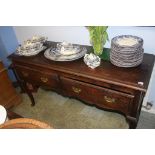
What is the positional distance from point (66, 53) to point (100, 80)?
43 centimetres

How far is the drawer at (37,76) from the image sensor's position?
4.91 feet

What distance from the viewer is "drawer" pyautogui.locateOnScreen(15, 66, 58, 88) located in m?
1.50

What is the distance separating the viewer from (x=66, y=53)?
1455 mm

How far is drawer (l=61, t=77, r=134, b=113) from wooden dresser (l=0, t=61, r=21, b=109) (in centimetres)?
79

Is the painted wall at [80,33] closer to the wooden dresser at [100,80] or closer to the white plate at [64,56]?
the wooden dresser at [100,80]

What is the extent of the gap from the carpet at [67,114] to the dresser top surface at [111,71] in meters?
0.69

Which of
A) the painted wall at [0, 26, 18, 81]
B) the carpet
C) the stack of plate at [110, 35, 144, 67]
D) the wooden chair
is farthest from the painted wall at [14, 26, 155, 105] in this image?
the wooden chair

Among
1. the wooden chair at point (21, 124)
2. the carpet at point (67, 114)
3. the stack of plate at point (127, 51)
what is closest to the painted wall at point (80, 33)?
the stack of plate at point (127, 51)

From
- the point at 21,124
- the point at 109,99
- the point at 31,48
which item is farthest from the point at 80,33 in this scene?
the point at 21,124

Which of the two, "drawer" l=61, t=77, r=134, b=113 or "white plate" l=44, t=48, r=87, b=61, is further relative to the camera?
"white plate" l=44, t=48, r=87, b=61

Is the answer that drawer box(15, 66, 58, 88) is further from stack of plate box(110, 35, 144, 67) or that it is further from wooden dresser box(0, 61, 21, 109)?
stack of plate box(110, 35, 144, 67)
